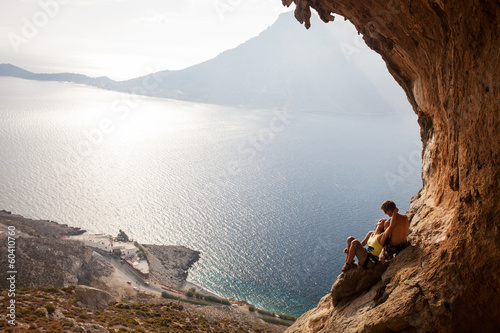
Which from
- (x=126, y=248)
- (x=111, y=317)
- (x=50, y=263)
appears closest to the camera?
(x=111, y=317)

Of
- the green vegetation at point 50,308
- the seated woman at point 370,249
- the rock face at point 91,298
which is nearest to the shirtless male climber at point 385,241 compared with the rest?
the seated woman at point 370,249

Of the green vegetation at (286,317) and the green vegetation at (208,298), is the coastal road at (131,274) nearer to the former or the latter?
the green vegetation at (208,298)

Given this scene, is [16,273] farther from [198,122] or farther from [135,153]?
[198,122]

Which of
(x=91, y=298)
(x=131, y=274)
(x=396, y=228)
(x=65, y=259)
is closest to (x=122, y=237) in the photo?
(x=131, y=274)

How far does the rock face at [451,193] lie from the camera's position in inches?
230

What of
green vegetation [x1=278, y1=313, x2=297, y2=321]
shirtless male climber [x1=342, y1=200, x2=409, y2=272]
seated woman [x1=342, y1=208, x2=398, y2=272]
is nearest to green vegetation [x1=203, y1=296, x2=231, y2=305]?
green vegetation [x1=278, y1=313, x2=297, y2=321]

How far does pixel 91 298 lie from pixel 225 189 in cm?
4891

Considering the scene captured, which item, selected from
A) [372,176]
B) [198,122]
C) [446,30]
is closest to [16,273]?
[446,30]

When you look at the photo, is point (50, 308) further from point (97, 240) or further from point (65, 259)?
point (97, 240)

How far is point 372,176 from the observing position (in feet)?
277

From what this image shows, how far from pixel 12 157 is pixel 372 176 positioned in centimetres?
9575

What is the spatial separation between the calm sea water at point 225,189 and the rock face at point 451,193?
112 feet

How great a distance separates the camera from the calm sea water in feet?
156

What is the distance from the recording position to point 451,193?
8125 mm
